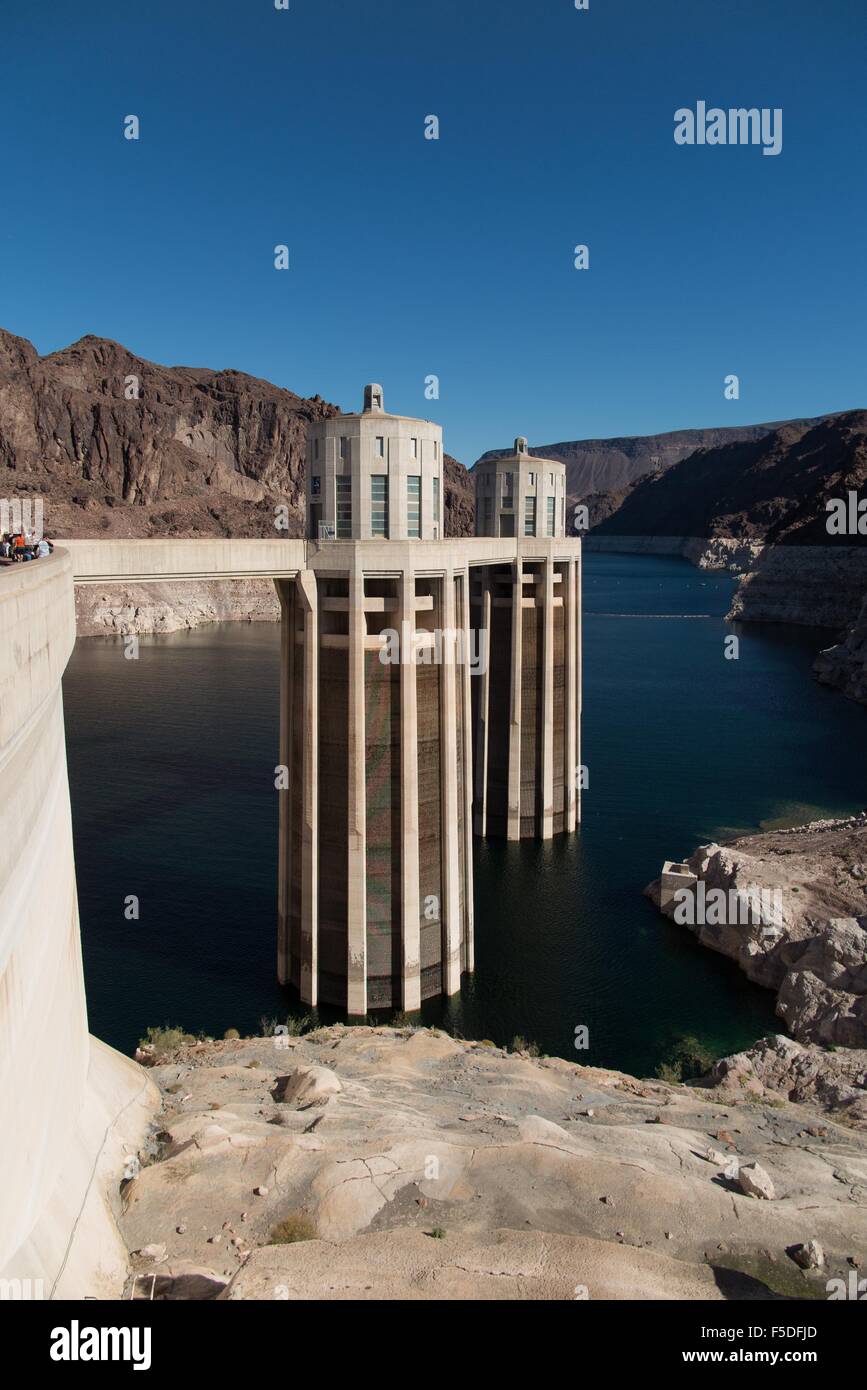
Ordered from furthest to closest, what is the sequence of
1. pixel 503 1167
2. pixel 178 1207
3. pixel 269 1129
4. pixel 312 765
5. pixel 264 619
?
pixel 264 619
pixel 312 765
pixel 269 1129
pixel 503 1167
pixel 178 1207

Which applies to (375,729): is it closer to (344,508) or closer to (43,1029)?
(344,508)


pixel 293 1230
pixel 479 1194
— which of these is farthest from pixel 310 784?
pixel 293 1230

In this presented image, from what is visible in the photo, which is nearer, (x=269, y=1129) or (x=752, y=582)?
(x=269, y=1129)

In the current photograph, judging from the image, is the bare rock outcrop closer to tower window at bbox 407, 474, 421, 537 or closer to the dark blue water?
the dark blue water
